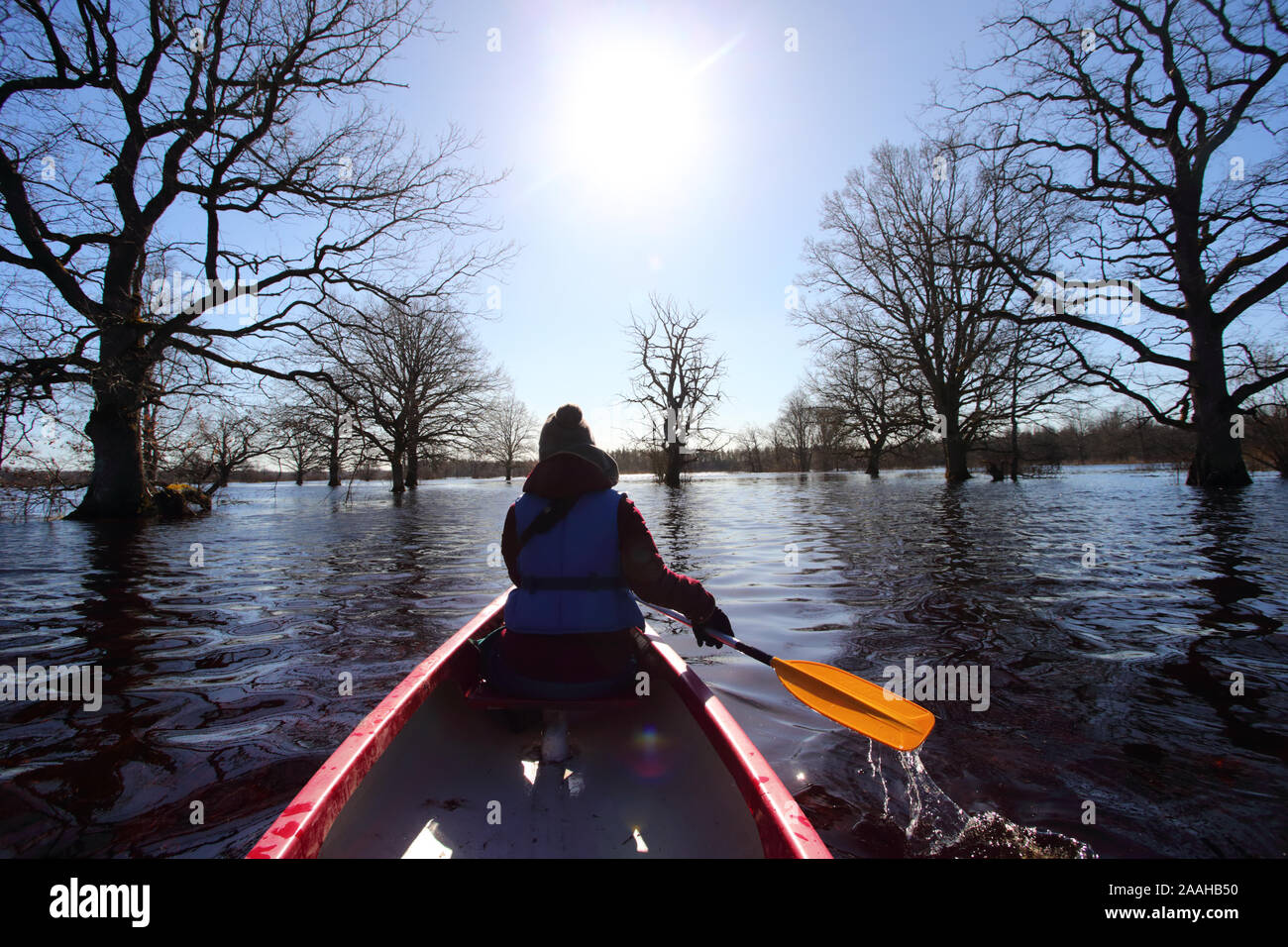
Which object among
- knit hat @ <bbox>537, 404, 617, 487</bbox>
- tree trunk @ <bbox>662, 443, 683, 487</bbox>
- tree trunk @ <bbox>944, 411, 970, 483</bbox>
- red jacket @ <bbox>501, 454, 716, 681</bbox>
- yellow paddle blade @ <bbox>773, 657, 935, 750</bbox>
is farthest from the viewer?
tree trunk @ <bbox>662, 443, 683, 487</bbox>

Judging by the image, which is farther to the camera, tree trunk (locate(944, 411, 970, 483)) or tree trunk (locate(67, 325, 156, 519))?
tree trunk (locate(944, 411, 970, 483))

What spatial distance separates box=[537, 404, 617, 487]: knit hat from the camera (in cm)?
276

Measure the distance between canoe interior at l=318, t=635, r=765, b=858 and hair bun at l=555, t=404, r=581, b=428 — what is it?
4.69 ft

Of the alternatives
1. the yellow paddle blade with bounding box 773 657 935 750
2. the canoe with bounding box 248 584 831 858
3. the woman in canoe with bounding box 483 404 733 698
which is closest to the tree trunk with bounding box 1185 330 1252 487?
the yellow paddle blade with bounding box 773 657 935 750

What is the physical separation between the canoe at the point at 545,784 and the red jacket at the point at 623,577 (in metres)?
0.17

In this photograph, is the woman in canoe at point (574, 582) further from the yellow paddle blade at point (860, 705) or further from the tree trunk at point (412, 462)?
the tree trunk at point (412, 462)

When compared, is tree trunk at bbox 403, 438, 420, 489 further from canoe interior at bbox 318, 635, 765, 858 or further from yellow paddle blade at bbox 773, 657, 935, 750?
yellow paddle blade at bbox 773, 657, 935, 750

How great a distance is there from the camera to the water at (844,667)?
2131mm

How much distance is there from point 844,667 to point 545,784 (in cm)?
244

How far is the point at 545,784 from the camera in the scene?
240 cm

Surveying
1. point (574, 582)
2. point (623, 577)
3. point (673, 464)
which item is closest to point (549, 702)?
point (574, 582)

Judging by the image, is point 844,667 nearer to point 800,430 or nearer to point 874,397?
point 874,397
